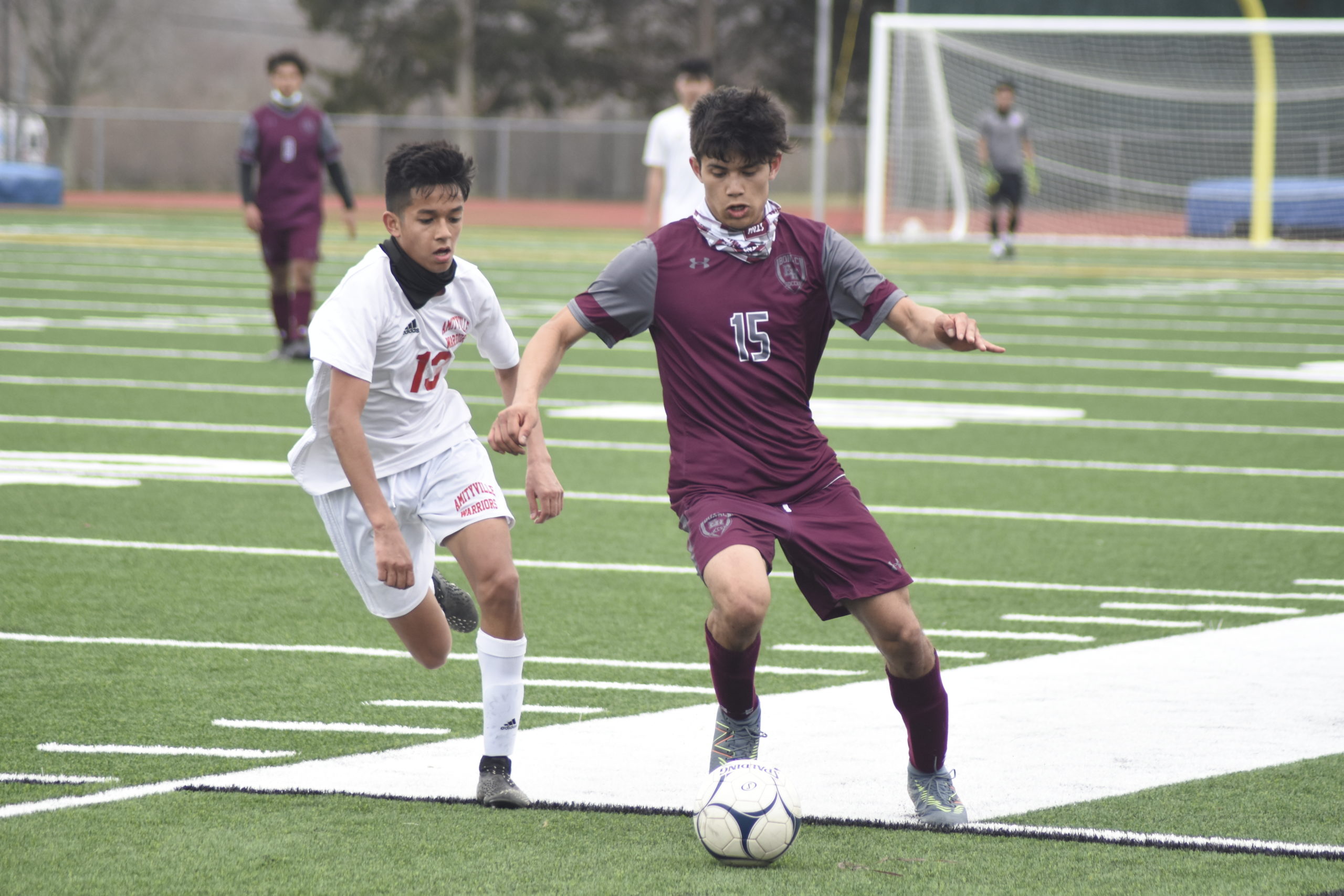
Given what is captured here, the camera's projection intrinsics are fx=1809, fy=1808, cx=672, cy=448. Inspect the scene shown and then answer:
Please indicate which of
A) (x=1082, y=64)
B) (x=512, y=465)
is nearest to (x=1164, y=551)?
(x=512, y=465)

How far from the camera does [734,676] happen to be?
167 inches

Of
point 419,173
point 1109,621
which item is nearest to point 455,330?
point 419,173

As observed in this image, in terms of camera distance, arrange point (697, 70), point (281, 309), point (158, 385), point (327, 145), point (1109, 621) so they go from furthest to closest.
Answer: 1. point (281, 309)
2. point (327, 145)
3. point (158, 385)
4. point (697, 70)
5. point (1109, 621)

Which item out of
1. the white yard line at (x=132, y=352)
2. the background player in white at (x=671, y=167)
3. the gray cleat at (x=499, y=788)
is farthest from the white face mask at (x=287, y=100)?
the gray cleat at (x=499, y=788)

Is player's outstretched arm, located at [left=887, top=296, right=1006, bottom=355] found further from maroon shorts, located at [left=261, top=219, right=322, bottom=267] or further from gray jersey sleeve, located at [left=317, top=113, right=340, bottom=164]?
gray jersey sleeve, located at [left=317, top=113, right=340, bottom=164]

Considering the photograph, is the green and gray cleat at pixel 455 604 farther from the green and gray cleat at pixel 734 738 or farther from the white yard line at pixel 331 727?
the green and gray cleat at pixel 734 738

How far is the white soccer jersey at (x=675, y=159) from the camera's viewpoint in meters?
13.1

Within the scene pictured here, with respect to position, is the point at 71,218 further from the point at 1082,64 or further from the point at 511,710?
the point at 511,710

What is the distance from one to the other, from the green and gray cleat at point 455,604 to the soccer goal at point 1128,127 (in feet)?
74.2

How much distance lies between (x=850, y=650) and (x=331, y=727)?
1.85m

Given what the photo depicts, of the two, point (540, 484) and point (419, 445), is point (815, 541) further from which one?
point (419, 445)

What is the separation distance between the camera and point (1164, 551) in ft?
24.6

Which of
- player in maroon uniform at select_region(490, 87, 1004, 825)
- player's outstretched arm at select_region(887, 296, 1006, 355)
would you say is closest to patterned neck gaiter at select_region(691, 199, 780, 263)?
player in maroon uniform at select_region(490, 87, 1004, 825)

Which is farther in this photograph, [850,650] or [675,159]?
[675,159]
